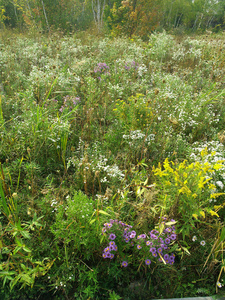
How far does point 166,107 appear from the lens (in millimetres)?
3361

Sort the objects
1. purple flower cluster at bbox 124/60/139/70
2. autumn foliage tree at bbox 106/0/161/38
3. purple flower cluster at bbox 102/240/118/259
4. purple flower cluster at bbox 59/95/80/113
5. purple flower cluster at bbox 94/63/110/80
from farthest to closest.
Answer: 1. autumn foliage tree at bbox 106/0/161/38
2. purple flower cluster at bbox 124/60/139/70
3. purple flower cluster at bbox 94/63/110/80
4. purple flower cluster at bbox 59/95/80/113
5. purple flower cluster at bbox 102/240/118/259

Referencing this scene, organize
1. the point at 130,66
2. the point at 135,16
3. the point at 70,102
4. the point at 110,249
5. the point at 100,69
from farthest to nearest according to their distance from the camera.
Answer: the point at 135,16 < the point at 130,66 < the point at 100,69 < the point at 70,102 < the point at 110,249

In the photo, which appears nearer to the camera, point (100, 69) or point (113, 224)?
point (113, 224)

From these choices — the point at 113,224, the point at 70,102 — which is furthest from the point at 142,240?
the point at 70,102

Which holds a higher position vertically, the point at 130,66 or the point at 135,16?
the point at 135,16

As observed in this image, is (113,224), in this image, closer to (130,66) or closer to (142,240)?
(142,240)

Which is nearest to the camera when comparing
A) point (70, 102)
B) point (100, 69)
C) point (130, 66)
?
point (70, 102)

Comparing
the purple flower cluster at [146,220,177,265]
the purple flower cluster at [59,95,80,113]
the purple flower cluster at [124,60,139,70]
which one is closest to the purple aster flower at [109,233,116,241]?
the purple flower cluster at [146,220,177,265]

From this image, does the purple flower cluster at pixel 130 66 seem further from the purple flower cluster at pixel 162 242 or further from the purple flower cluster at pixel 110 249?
the purple flower cluster at pixel 110 249

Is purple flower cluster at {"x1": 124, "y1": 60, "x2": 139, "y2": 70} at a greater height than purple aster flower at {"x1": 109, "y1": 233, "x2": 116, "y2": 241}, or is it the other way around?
purple flower cluster at {"x1": 124, "y1": 60, "x2": 139, "y2": 70}

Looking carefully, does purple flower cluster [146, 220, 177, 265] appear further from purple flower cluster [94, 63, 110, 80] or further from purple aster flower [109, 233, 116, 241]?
purple flower cluster [94, 63, 110, 80]

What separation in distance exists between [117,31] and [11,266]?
1206 centimetres

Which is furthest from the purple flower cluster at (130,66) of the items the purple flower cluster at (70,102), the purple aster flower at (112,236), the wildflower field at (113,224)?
the purple aster flower at (112,236)

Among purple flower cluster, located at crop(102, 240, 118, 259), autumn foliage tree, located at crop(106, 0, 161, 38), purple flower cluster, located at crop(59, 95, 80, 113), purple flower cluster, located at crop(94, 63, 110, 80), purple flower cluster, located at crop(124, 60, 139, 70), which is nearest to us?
purple flower cluster, located at crop(102, 240, 118, 259)
